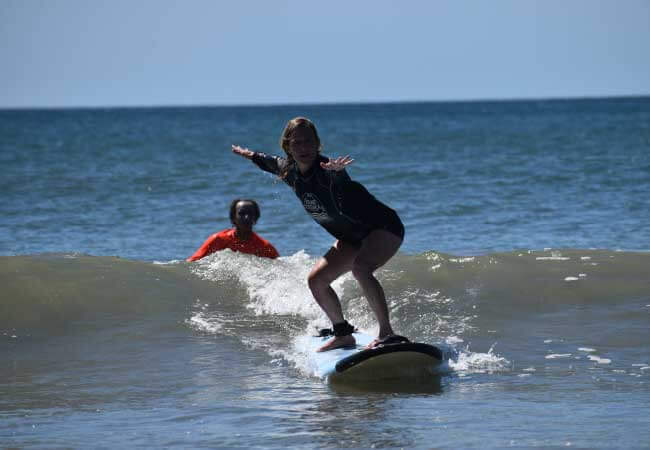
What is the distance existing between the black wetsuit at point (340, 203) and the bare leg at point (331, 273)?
10 cm

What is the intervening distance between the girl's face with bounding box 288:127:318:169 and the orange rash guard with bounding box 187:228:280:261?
427cm

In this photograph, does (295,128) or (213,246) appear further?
(213,246)

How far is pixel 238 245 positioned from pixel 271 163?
4055 mm

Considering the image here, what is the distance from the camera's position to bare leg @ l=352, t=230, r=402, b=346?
7.33 meters

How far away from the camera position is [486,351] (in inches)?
336

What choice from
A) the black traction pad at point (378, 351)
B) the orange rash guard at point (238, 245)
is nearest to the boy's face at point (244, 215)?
the orange rash guard at point (238, 245)

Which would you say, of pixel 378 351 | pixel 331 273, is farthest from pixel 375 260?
pixel 378 351

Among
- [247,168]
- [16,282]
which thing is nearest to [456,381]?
[16,282]

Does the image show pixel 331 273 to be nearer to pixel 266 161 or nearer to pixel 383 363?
pixel 383 363

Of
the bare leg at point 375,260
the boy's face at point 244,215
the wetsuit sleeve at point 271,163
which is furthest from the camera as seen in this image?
the boy's face at point 244,215

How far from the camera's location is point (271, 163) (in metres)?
7.62

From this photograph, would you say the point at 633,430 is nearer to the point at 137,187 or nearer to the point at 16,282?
the point at 16,282

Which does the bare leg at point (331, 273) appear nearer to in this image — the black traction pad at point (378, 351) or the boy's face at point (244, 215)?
the black traction pad at point (378, 351)

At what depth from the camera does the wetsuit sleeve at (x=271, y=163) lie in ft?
24.7
